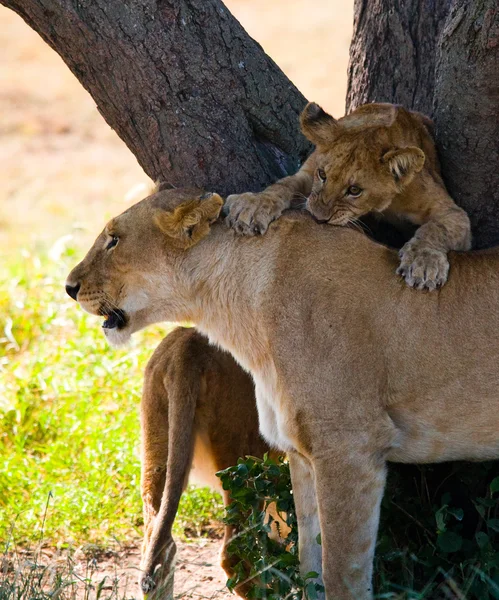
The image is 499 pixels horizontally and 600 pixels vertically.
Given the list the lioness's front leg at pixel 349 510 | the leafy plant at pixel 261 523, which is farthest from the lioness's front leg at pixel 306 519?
the lioness's front leg at pixel 349 510

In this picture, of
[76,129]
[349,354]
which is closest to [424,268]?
[349,354]

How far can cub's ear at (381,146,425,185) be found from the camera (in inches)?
125

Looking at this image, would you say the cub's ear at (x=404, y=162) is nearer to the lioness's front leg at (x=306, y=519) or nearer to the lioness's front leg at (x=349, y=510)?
the lioness's front leg at (x=349, y=510)

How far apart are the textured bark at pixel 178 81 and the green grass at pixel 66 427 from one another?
3.35 ft

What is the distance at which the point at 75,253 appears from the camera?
6.96 metres

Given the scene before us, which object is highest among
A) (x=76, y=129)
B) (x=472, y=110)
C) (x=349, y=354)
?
(x=76, y=129)

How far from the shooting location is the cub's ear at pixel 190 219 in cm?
318

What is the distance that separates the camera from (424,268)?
9.94 ft

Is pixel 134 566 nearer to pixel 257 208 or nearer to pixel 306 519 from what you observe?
pixel 306 519

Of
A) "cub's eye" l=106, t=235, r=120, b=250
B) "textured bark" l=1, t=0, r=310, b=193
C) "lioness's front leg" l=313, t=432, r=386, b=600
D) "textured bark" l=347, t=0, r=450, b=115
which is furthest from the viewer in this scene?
"textured bark" l=347, t=0, r=450, b=115

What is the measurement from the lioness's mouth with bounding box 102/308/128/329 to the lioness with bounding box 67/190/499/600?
0.33 m

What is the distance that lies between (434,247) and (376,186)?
1.05ft

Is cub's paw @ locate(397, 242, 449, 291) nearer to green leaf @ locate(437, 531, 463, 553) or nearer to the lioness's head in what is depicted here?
the lioness's head

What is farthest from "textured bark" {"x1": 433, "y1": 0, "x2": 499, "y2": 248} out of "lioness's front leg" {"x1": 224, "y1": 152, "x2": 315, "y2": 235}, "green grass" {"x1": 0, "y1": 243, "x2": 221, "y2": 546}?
"green grass" {"x1": 0, "y1": 243, "x2": 221, "y2": 546}
